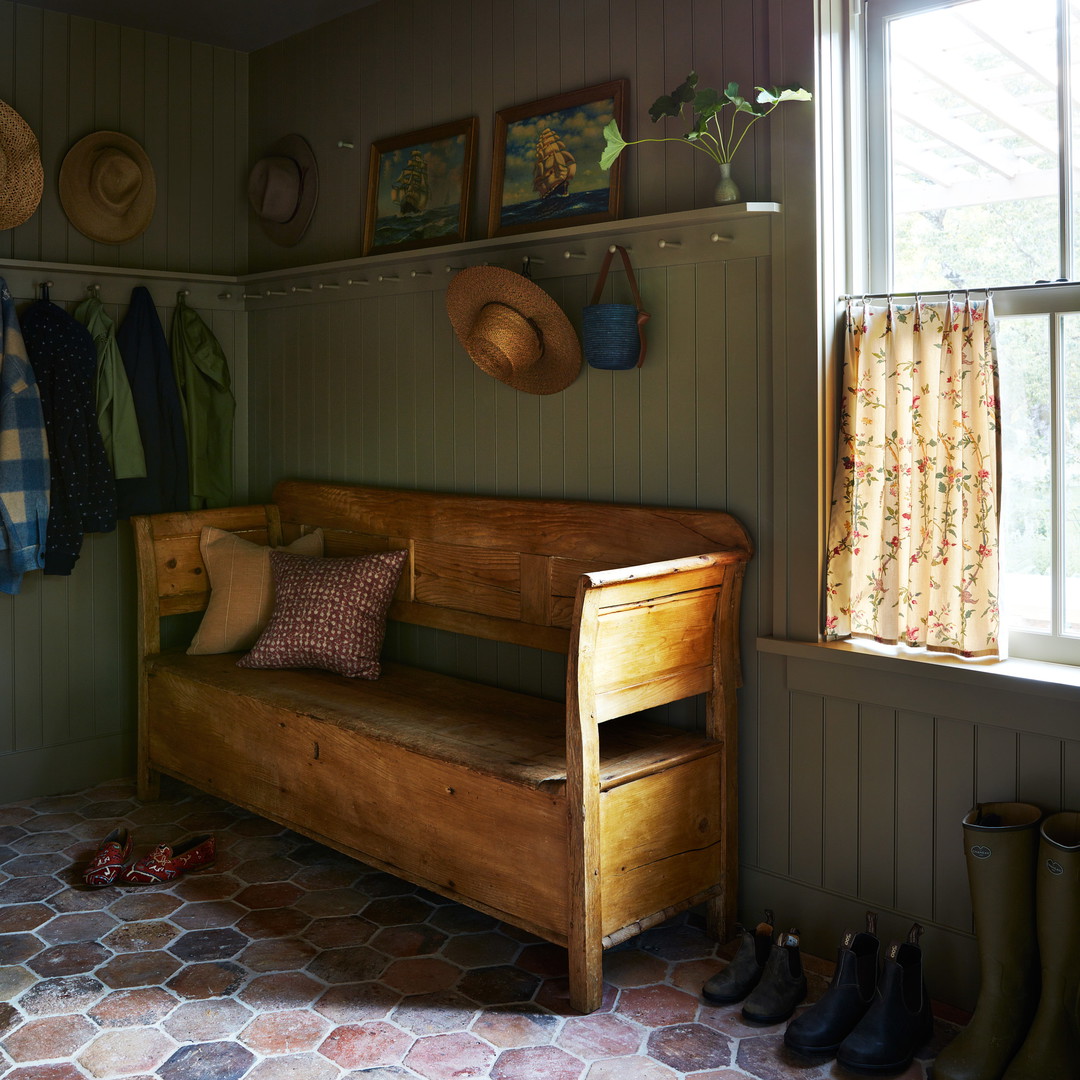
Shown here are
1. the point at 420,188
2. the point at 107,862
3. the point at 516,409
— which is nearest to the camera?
the point at 107,862

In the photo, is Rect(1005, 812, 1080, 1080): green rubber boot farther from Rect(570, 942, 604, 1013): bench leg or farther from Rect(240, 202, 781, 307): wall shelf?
Rect(240, 202, 781, 307): wall shelf

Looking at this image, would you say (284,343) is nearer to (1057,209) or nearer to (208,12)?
(208,12)

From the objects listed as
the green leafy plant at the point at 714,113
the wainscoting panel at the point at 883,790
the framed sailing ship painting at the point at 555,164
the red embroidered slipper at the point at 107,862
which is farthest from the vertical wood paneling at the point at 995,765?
the red embroidered slipper at the point at 107,862

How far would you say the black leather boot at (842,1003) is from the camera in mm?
2213

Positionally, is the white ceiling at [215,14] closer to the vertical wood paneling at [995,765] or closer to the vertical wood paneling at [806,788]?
the vertical wood paneling at [806,788]

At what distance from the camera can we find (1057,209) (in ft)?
7.64

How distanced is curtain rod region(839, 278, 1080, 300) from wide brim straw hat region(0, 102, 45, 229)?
2.63 meters

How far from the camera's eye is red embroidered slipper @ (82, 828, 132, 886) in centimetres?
299

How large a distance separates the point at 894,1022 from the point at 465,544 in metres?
1.74

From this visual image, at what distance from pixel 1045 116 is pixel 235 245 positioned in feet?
9.88

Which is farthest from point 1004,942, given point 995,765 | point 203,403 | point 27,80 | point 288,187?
point 27,80

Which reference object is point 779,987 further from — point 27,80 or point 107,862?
point 27,80

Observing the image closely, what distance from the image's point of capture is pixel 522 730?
Result: 2795 mm

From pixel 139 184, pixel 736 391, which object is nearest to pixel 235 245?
pixel 139 184
